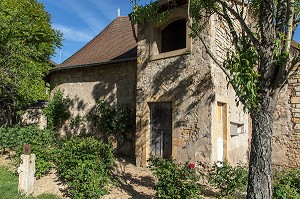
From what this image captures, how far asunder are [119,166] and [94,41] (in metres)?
7.52

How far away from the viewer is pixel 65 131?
10898mm

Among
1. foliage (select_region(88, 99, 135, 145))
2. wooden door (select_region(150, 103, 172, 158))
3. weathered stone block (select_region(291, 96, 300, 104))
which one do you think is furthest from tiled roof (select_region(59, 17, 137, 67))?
weathered stone block (select_region(291, 96, 300, 104))

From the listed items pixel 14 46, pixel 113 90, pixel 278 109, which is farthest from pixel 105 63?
pixel 278 109

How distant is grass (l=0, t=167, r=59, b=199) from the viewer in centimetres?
479

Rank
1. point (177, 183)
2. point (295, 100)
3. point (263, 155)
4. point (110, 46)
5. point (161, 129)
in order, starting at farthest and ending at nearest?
1. point (110, 46)
2. point (295, 100)
3. point (161, 129)
4. point (177, 183)
5. point (263, 155)

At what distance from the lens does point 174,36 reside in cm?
776

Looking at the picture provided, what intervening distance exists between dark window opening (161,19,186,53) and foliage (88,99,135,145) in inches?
109

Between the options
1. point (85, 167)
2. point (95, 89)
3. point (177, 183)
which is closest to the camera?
point (177, 183)

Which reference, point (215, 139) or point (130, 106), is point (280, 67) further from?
point (130, 106)

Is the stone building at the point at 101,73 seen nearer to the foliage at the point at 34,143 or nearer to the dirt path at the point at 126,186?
the foliage at the point at 34,143

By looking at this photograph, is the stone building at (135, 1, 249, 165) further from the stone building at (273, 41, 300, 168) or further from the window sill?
the stone building at (273, 41, 300, 168)

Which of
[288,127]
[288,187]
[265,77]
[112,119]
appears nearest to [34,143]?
[112,119]

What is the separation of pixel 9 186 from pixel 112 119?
4.28m

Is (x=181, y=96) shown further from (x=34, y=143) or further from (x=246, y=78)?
(x=34, y=143)
